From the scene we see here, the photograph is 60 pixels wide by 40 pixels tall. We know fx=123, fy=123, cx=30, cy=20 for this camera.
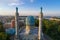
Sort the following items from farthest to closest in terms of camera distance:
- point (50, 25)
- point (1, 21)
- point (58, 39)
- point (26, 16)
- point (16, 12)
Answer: point (50, 25)
point (1, 21)
point (58, 39)
point (26, 16)
point (16, 12)

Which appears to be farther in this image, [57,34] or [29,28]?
[57,34]

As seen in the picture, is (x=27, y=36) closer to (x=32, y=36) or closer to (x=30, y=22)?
(x=32, y=36)

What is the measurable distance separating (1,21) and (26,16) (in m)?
1.26

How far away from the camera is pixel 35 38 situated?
323 cm

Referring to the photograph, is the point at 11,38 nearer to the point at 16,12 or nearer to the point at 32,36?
the point at 32,36

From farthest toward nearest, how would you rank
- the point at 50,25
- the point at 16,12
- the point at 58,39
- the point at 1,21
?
the point at 50,25
the point at 1,21
the point at 58,39
the point at 16,12

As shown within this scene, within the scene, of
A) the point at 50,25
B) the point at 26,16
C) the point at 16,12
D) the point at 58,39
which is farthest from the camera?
the point at 50,25

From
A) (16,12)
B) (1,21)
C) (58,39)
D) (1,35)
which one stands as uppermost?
(16,12)

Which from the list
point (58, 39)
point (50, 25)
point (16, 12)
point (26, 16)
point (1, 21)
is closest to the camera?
point (16, 12)

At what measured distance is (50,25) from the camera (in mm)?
4559

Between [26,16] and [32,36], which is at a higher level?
[26,16]

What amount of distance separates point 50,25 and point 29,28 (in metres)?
1.47

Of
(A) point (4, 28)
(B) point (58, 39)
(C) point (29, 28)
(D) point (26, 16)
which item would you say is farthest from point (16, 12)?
(B) point (58, 39)

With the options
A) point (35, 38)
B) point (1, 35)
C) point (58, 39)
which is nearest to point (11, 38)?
point (1, 35)
